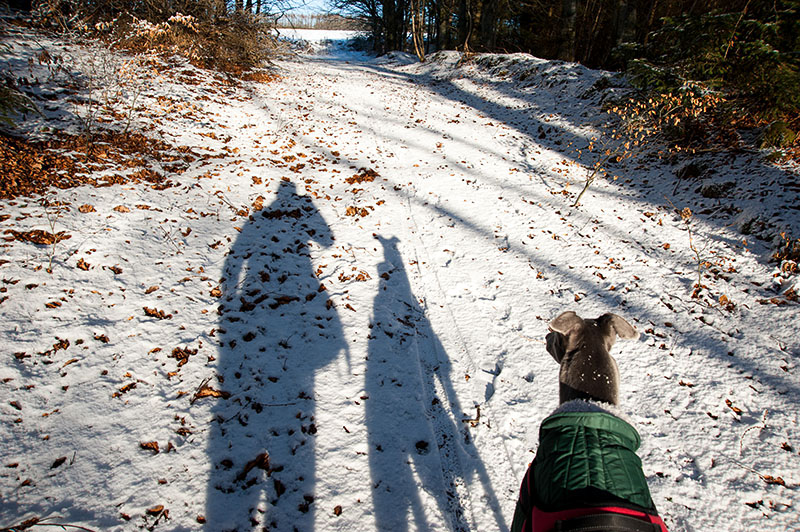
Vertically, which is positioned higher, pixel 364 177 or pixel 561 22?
pixel 561 22

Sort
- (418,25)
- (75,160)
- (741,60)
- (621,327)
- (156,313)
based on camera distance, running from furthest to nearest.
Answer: (418,25), (741,60), (75,160), (156,313), (621,327)

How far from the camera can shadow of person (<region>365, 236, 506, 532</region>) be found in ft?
7.73

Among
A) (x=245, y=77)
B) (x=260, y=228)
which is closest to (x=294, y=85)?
(x=245, y=77)

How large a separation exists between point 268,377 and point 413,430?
1413 mm

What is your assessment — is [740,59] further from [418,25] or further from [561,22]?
[418,25]

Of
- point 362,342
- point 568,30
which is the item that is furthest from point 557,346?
point 568,30

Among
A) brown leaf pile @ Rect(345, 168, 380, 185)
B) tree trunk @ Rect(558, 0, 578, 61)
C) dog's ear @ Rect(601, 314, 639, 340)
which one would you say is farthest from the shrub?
tree trunk @ Rect(558, 0, 578, 61)

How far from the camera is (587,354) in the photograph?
2.11 meters

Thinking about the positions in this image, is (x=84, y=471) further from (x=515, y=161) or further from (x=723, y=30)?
(x=723, y=30)

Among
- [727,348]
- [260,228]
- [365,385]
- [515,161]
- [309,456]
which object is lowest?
[309,456]

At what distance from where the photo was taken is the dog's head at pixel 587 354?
79.8 inches

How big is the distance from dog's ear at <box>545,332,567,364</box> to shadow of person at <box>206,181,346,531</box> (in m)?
1.97

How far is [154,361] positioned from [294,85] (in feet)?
41.5

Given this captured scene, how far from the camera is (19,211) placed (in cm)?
366
